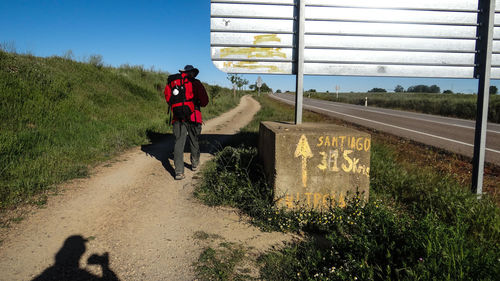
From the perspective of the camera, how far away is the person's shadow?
2412mm

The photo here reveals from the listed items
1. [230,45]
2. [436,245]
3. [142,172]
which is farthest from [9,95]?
[436,245]

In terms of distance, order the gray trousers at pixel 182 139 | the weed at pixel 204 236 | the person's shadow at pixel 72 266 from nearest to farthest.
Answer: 1. the person's shadow at pixel 72 266
2. the weed at pixel 204 236
3. the gray trousers at pixel 182 139

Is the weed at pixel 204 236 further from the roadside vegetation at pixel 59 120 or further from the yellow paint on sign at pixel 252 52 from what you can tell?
the yellow paint on sign at pixel 252 52

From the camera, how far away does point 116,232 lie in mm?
3189

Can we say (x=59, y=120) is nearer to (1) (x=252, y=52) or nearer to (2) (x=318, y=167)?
(1) (x=252, y=52)

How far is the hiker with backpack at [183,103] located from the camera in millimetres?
5227

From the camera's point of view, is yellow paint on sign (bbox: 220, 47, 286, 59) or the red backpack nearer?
yellow paint on sign (bbox: 220, 47, 286, 59)

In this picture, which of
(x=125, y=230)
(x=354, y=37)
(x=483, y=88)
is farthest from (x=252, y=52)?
(x=483, y=88)

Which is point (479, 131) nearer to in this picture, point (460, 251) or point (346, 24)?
point (346, 24)

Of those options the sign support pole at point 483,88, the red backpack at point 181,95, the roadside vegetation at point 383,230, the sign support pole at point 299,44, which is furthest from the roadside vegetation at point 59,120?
the sign support pole at point 483,88

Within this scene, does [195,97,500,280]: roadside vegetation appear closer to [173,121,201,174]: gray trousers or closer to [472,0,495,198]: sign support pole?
[472,0,495,198]: sign support pole

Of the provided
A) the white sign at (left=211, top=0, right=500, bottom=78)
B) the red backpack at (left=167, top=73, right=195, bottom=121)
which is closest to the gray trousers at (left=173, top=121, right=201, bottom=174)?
the red backpack at (left=167, top=73, right=195, bottom=121)

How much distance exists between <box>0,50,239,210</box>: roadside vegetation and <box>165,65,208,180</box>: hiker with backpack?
1.65m

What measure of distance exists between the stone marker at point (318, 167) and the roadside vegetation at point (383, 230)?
0.54 ft
